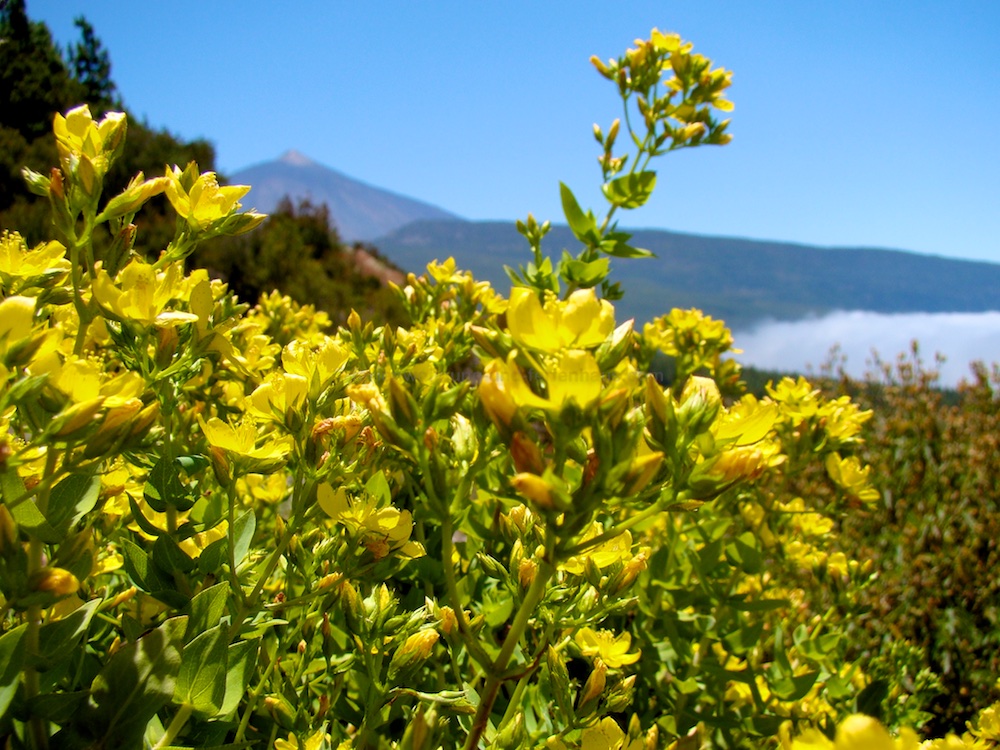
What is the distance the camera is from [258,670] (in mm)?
1387

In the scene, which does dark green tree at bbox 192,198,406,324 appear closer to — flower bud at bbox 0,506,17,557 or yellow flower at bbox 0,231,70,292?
yellow flower at bbox 0,231,70,292

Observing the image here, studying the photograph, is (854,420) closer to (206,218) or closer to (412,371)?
(412,371)

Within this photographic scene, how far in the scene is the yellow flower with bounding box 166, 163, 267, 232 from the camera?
1.26 metres

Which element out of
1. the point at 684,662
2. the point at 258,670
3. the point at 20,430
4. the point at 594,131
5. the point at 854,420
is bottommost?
the point at 684,662

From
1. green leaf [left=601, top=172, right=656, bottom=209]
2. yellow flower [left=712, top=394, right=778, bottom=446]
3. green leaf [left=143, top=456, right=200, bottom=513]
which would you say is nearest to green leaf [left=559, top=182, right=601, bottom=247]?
green leaf [left=601, top=172, right=656, bottom=209]

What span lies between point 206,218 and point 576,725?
1151mm

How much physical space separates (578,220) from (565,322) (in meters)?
1.68

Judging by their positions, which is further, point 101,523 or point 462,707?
point 101,523

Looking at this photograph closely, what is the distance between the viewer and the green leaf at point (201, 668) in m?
0.92

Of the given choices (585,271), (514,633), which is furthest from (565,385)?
(585,271)

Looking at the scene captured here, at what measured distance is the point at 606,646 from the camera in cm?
158

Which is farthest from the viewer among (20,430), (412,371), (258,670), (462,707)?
(412,371)

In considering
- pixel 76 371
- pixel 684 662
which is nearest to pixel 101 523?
pixel 76 371

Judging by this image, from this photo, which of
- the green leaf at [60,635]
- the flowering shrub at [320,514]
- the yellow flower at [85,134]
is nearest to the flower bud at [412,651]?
the flowering shrub at [320,514]
